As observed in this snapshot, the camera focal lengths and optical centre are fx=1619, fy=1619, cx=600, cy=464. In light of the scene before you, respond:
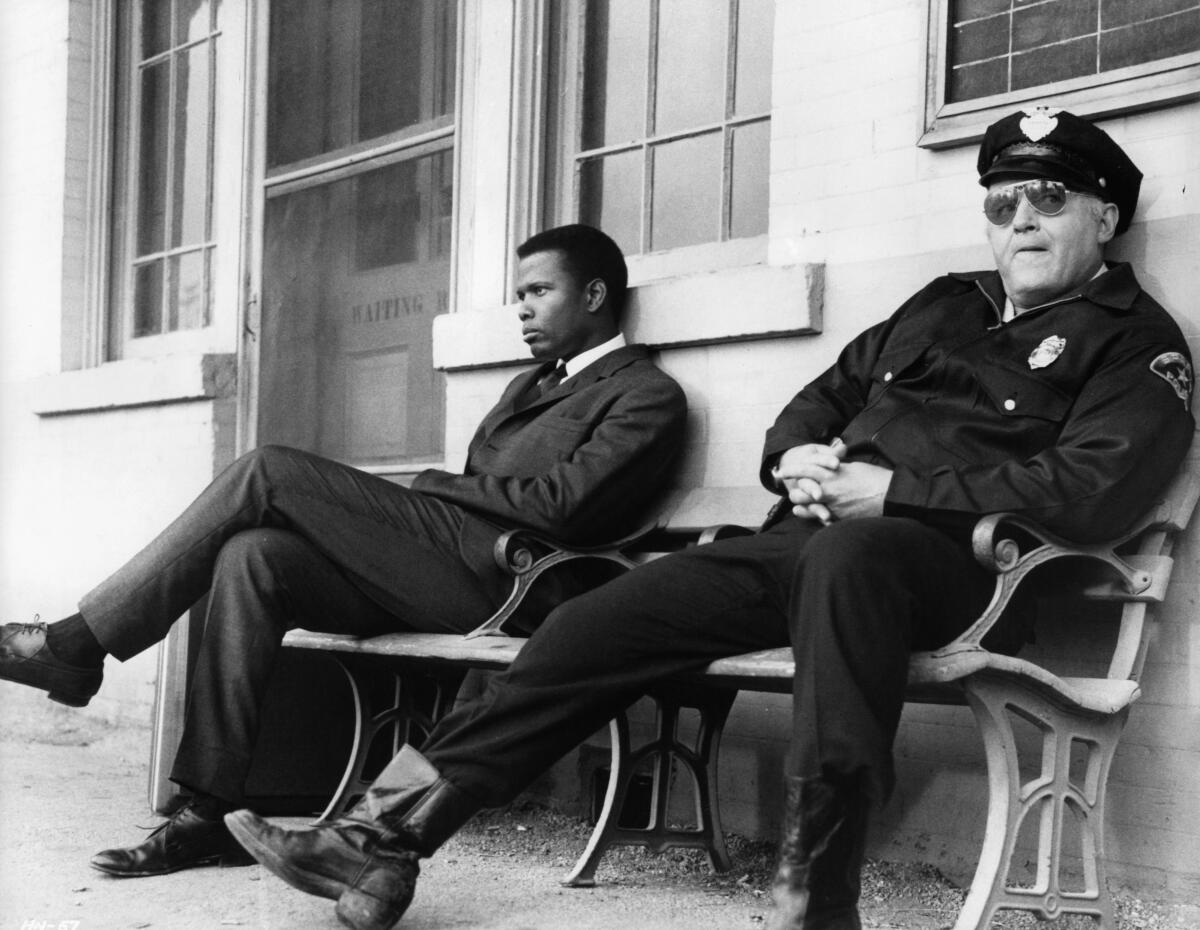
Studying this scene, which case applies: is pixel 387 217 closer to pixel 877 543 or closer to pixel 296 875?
pixel 296 875

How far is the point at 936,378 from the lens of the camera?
359cm

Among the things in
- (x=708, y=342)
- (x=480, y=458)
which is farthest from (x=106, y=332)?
(x=708, y=342)

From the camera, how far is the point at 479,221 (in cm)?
535

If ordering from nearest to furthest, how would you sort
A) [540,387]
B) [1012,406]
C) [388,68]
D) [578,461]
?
[1012,406], [578,461], [540,387], [388,68]

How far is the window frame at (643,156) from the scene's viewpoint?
15.4 ft

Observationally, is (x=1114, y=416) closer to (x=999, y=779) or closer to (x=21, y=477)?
(x=999, y=779)

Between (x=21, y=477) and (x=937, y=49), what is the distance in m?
5.02

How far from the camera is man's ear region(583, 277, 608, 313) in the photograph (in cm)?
456

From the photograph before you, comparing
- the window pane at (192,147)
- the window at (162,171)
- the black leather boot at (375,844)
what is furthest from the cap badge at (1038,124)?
the window pane at (192,147)

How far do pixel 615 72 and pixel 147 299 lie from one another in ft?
9.65

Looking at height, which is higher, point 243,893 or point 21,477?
point 21,477

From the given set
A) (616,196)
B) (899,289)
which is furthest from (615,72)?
(899,289)

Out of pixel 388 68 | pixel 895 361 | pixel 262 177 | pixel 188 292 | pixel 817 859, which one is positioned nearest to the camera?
pixel 817 859

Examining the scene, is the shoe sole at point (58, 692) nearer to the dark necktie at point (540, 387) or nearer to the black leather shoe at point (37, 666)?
the black leather shoe at point (37, 666)
